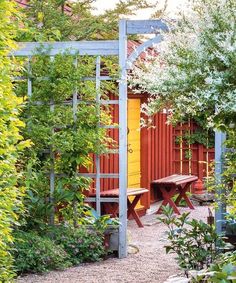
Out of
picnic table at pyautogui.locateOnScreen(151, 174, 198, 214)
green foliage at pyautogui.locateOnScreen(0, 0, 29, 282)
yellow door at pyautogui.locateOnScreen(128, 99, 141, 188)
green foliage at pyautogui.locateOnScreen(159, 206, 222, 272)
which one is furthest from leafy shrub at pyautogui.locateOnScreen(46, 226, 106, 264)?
picnic table at pyautogui.locateOnScreen(151, 174, 198, 214)

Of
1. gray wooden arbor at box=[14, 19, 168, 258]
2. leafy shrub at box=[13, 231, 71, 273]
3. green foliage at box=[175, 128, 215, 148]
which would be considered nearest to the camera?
leafy shrub at box=[13, 231, 71, 273]

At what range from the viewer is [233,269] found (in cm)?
278

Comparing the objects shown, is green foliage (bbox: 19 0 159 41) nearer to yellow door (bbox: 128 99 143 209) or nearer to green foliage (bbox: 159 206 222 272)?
yellow door (bbox: 128 99 143 209)

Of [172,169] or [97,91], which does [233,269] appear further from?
[172,169]

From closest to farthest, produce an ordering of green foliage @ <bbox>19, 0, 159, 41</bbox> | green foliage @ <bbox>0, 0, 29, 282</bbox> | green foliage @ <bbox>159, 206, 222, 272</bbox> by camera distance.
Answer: green foliage @ <bbox>0, 0, 29, 282</bbox> → green foliage @ <bbox>159, 206, 222, 272</bbox> → green foliage @ <bbox>19, 0, 159, 41</bbox>

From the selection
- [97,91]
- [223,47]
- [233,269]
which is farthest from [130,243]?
[233,269]

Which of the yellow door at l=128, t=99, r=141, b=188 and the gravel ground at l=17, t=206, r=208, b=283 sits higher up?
the yellow door at l=128, t=99, r=141, b=188

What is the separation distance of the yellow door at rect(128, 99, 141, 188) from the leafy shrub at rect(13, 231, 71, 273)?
4.94 m

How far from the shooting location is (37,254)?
730 centimetres

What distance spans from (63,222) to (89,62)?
1.92 metres

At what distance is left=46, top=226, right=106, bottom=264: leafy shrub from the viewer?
25.9ft

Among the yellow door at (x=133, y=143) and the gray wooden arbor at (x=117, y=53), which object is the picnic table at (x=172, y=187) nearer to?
the yellow door at (x=133, y=143)

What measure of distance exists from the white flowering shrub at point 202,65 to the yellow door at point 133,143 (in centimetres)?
787

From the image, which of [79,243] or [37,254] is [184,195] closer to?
[79,243]
